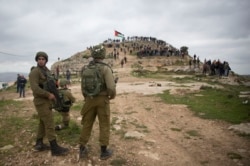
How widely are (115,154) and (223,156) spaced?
2.66m

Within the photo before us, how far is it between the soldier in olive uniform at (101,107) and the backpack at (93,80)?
79 millimetres

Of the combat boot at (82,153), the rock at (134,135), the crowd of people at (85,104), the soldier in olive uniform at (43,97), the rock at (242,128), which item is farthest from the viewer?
the rock at (242,128)

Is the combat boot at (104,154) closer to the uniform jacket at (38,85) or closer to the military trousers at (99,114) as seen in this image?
the military trousers at (99,114)

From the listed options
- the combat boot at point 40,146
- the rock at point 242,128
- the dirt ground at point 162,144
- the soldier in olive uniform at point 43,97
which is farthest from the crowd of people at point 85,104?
the rock at point 242,128

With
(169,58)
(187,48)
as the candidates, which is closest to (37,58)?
(169,58)

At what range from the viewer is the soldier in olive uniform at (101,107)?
5.03m

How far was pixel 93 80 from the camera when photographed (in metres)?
5.01

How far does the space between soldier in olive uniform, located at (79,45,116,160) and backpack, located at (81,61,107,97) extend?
79 millimetres

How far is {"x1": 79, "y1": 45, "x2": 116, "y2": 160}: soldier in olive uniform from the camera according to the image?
5.03 m

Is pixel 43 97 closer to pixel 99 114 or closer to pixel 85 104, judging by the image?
pixel 85 104

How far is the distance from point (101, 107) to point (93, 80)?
0.63m

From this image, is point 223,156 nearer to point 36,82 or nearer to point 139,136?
point 139,136

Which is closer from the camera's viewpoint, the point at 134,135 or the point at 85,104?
the point at 85,104

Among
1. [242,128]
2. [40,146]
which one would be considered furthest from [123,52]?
[40,146]
